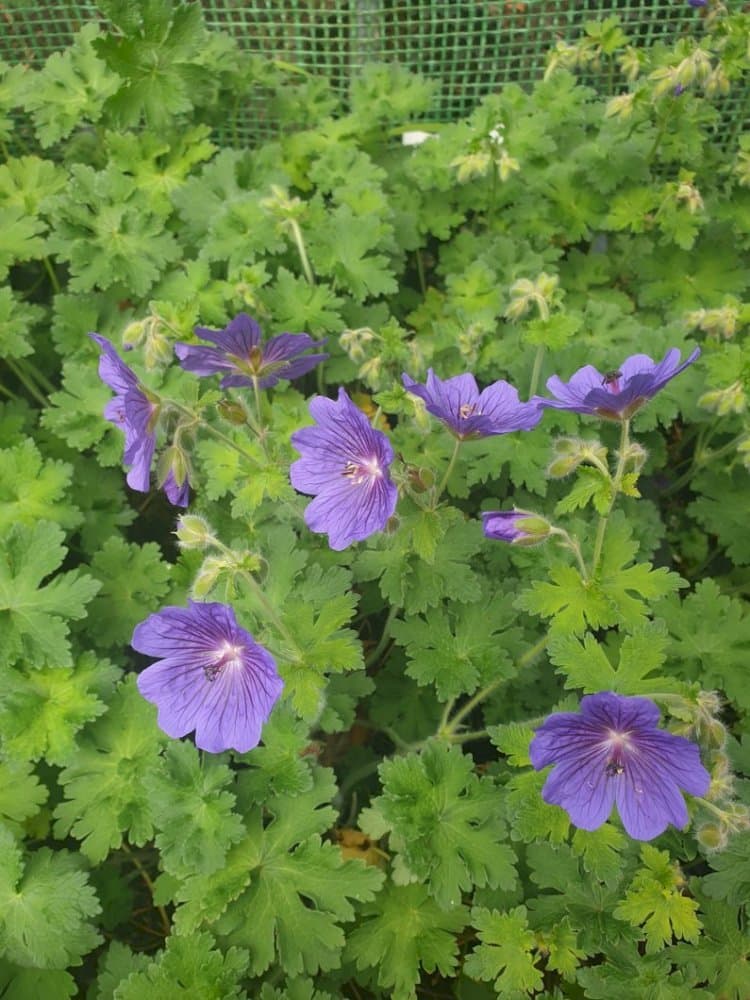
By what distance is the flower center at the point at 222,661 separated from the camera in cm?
156

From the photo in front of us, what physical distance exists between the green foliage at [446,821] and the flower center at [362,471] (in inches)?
25.8

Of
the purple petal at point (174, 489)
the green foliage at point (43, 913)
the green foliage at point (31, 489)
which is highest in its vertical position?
the purple petal at point (174, 489)

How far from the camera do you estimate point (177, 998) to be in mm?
1783

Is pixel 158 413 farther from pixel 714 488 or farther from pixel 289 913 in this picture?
pixel 714 488

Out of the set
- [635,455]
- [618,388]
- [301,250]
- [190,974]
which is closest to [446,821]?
[190,974]

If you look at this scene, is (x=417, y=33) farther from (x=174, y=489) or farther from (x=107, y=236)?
(x=174, y=489)

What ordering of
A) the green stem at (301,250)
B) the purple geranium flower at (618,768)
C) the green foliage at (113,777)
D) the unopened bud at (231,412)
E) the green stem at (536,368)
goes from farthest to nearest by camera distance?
the green stem at (301,250)
the green stem at (536,368)
the green foliage at (113,777)
the unopened bud at (231,412)
the purple geranium flower at (618,768)

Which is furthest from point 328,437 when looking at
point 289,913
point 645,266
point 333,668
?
point 645,266

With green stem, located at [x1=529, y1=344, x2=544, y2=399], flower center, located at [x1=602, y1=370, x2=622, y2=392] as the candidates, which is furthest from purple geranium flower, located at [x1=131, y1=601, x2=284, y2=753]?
green stem, located at [x1=529, y1=344, x2=544, y2=399]

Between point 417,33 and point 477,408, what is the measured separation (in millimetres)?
2400

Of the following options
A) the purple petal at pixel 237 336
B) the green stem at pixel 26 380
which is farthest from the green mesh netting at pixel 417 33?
the purple petal at pixel 237 336

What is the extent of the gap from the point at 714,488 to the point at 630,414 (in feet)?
3.67

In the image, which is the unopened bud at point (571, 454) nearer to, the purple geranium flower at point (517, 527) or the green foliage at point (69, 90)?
the purple geranium flower at point (517, 527)

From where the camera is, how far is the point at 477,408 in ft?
5.54
